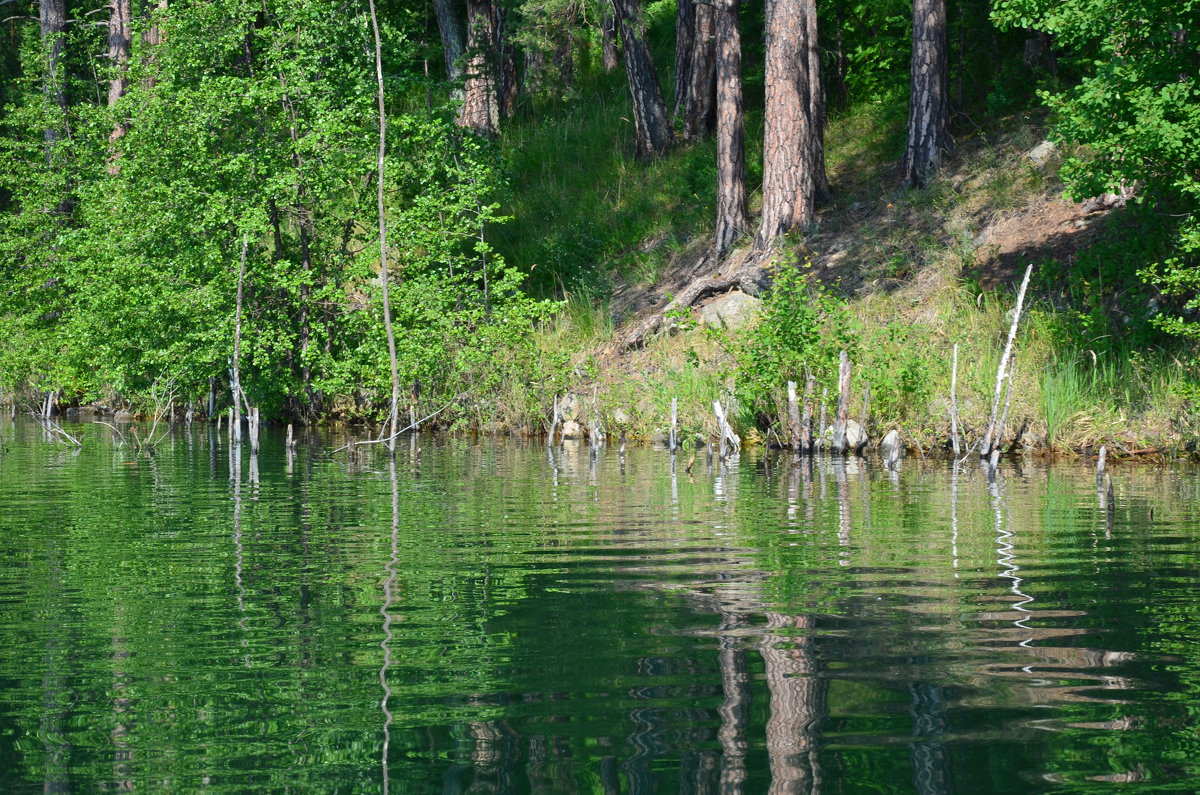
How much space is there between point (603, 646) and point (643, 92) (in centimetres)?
2226

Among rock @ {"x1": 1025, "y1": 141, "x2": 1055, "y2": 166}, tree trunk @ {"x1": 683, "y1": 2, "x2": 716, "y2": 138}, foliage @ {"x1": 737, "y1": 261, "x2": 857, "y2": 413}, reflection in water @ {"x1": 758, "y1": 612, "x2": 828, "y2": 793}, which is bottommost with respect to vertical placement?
reflection in water @ {"x1": 758, "y1": 612, "x2": 828, "y2": 793}

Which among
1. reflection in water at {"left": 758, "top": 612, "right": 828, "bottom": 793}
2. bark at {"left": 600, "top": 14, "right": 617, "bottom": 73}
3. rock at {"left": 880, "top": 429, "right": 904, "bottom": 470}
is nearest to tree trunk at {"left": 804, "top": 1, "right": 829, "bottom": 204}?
rock at {"left": 880, "top": 429, "right": 904, "bottom": 470}

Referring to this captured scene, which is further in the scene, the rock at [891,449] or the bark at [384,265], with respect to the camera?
the bark at [384,265]

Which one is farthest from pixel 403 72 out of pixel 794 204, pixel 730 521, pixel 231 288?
pixel 730 521

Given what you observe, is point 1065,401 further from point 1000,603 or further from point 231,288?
point 231,288

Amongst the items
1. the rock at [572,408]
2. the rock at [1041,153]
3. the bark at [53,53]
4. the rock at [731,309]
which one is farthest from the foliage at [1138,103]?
the bark at [53,53]

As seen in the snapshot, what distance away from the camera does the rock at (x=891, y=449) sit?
14994 millimetres

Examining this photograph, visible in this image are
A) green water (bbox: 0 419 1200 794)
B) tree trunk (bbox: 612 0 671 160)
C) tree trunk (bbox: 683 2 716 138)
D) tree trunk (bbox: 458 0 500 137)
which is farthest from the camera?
tree trunk (bbox: 458 0 500 137)

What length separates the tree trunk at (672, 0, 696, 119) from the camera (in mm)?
27719

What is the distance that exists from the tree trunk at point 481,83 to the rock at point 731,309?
8421mm

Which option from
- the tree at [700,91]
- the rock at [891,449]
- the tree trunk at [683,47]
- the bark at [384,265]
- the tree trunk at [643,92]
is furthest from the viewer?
the tree trunk at [683,47]

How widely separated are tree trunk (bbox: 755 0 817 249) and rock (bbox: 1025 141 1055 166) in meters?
3.63

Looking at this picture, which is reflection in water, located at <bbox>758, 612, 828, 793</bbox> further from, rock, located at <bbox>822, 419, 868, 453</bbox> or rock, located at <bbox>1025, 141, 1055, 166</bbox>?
rock, located at <bbox>1025, 141, 1055, 166</bbox>

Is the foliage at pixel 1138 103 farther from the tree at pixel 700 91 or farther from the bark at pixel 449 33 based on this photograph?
the bark at pixel 449 33
